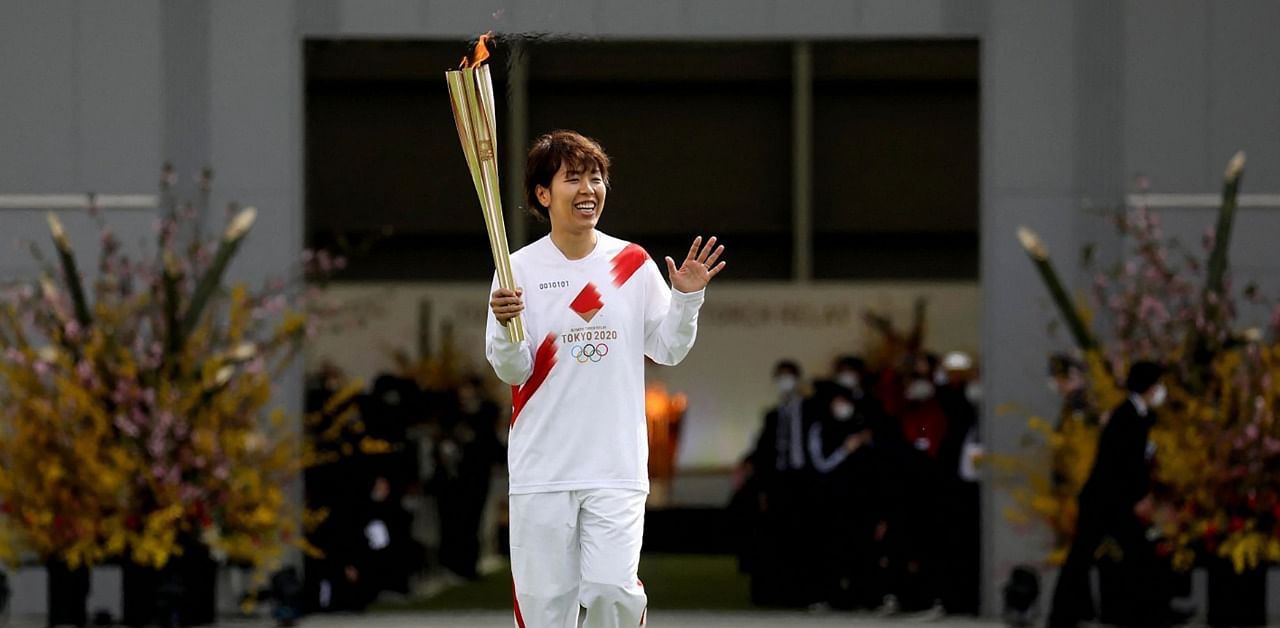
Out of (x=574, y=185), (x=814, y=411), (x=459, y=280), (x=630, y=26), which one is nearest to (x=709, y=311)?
(x=459, y=280)

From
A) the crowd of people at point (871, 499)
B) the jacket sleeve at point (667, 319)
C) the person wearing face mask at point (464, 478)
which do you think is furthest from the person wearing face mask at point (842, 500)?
the jacket sleeve at point (667, 319)

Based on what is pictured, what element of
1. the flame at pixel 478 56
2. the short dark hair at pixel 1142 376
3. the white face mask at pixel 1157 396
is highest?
the flame at pixel 478 56

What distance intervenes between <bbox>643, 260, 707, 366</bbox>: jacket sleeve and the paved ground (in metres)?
6.14

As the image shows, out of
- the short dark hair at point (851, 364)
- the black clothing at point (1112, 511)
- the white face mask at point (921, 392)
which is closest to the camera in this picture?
the black clothing at point (1112, 511)

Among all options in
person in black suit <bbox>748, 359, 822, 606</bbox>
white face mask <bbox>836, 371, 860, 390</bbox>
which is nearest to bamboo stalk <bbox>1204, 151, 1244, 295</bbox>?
person in black suit <bbox>748, 359, 822, 606</bbox>

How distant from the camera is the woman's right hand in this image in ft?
19.6

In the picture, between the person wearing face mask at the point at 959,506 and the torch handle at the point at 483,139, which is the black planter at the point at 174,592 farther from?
the torch handle at the point at 483,139

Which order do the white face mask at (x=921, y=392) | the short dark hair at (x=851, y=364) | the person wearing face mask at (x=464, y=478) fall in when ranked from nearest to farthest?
the white face mask at (x=921, y=392) < the short dark hair at (x=851, y=364) < the person wearing face mask at (x=464, y=478)

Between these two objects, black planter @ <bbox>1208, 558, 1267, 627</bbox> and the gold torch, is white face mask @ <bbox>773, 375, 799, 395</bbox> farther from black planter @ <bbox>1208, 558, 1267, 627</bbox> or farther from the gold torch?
the gold torch

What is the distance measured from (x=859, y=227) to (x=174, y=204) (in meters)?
8.47

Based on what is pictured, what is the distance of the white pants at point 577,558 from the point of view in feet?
20.2

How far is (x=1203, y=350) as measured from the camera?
38.9 ft

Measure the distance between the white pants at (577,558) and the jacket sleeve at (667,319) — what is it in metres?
0.43

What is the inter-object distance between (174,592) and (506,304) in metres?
6.03
